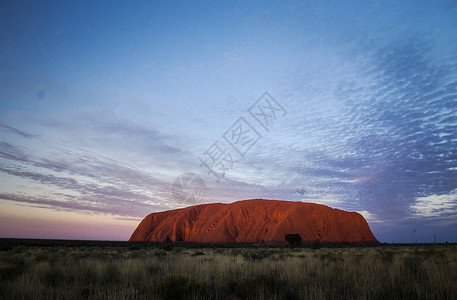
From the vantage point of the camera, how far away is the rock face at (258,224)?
81.6 m

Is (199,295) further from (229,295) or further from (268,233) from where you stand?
(268,233)

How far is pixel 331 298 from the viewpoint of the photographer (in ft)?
14.8

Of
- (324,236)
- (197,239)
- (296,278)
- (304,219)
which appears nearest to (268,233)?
(304,219)

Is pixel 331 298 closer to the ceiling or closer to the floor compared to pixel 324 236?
closer to the ceiling

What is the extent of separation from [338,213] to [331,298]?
321 ft

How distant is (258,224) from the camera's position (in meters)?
88.8

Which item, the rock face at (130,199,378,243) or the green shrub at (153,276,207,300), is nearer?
the green shrub at (153,276,207,300)

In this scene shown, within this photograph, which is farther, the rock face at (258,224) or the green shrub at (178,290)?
the rock face at (258,224)

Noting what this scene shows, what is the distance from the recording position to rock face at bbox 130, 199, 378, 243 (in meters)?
81.6

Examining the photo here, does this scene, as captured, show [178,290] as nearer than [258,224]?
Yes

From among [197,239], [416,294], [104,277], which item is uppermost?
[416,294]

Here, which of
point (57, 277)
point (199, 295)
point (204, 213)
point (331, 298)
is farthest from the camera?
point (204, 213)

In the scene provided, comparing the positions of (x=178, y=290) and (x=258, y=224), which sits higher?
(x=178, y=290)

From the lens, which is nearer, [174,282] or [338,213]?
[174,282]
